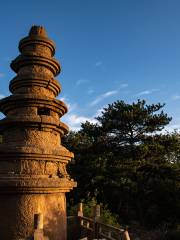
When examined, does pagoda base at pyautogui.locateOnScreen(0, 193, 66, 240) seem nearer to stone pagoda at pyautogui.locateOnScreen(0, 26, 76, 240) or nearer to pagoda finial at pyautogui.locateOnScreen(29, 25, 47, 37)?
stone pagoda at pyautogui.locateOnScreen(0, 26, 76, 240)

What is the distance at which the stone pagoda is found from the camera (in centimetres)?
757

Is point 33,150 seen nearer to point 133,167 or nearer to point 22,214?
point 22,214

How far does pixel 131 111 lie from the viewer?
21.7 m

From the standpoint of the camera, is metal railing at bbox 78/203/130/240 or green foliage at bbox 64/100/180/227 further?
green foliage at bbox 64/100/180/227

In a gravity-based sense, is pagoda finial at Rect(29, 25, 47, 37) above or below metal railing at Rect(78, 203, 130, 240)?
above

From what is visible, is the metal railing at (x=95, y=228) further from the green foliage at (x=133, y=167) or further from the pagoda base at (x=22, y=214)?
the green foliage at (x=133, y=167)

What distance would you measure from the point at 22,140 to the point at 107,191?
595 inches

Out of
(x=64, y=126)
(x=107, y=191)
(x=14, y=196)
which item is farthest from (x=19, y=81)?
(x=107, y=191)

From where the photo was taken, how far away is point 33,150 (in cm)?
790

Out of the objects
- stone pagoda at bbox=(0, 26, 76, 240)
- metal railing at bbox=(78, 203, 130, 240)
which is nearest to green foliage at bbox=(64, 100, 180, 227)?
metal railing at bbox=(78, 203, 130, 240)

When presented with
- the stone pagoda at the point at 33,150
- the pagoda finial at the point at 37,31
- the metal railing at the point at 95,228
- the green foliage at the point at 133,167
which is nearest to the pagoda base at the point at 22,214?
the stone pagoda at the point at 33,150

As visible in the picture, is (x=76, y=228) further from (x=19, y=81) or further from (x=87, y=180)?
(x=87, y=180)

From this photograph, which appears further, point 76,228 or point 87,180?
point 87,180

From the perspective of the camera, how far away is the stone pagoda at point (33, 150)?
7570 mm
